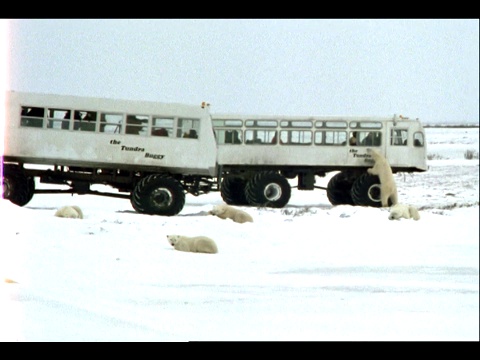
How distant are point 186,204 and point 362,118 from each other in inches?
89.7

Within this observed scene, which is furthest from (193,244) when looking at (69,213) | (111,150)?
(111,150)

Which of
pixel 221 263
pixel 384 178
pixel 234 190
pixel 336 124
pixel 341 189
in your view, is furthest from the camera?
pixel 341 189

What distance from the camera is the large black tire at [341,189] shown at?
9.99 m

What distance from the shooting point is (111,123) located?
27.5 ft

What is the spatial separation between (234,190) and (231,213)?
1.50 meters

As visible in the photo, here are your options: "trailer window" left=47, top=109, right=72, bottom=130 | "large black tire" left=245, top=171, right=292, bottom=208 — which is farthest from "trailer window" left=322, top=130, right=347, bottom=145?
"trailer window" left=47, top=109, right=72, bottom=130

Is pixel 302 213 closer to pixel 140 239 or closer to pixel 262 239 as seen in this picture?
pixel 262 239

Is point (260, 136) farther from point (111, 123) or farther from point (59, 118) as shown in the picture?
point (59, 118)

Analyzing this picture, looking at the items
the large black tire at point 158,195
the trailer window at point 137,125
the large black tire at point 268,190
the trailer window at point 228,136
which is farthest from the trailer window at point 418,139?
the trailer window at point 137,125

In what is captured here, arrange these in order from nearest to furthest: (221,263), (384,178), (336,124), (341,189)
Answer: (221,263), (384,178), (336,124), (341,189)

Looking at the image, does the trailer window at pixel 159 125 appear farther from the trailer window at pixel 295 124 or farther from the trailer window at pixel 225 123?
the trailer window at pixel 295 124

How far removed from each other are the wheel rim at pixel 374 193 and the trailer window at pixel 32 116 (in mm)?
3516

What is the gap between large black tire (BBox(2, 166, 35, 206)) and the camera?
8.25 meters

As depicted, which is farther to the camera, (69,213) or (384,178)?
(384,178)
